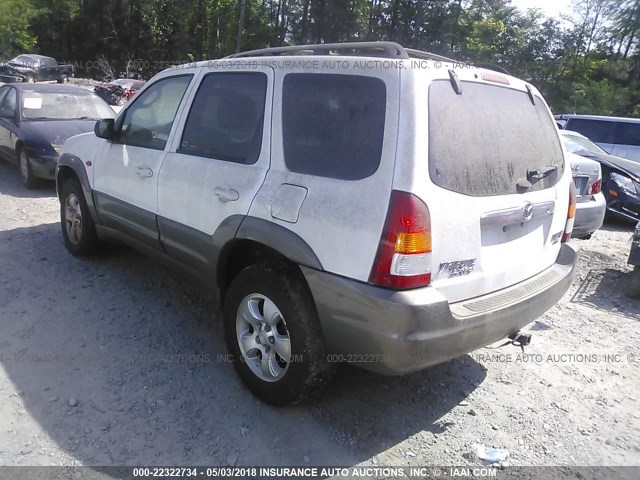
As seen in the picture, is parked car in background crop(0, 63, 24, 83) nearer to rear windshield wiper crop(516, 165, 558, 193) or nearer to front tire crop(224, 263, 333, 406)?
front tire crop(224, 263, 333, 406)

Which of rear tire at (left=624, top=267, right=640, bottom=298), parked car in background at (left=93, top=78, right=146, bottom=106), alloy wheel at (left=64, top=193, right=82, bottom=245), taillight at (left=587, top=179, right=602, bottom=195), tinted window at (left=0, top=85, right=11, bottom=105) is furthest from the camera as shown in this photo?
parked car in background at (left=93, top=78, right=146, bottom=106)

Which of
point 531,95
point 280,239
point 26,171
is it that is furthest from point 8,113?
point 531,95

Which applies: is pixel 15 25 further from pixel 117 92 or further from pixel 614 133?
pixel 614 133

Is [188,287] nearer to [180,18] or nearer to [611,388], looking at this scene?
[611,388]

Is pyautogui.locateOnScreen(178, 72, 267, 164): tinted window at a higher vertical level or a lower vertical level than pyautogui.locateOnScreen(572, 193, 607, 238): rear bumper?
higher

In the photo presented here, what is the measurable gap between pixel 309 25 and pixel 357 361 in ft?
140

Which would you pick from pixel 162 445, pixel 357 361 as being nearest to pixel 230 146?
pixel 357 361

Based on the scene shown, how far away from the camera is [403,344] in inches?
90.8

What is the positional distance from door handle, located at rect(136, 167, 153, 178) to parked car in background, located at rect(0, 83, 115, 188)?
4.20m

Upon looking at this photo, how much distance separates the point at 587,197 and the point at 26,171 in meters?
7.65

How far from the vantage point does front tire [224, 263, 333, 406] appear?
2.65 meters

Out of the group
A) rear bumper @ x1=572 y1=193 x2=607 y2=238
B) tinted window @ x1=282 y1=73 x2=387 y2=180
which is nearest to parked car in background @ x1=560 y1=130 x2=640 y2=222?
rear bumper @ x1=572 y1=193 x2=607 y2=238

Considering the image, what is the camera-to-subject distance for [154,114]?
3.90 m

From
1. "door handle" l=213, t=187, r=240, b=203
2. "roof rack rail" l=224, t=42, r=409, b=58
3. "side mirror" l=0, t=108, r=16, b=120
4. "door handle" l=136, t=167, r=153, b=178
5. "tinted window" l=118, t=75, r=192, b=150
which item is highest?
"roof rack rail" l=224, t=42, r=409, b=58
